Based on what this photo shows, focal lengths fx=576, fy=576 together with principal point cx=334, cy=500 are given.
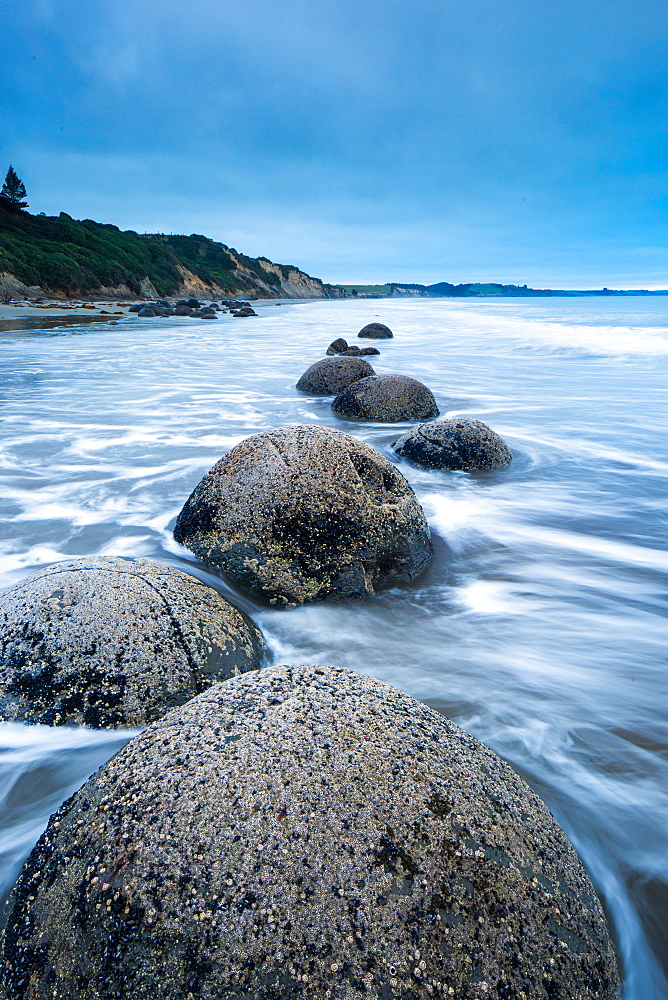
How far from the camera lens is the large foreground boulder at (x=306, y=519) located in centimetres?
311

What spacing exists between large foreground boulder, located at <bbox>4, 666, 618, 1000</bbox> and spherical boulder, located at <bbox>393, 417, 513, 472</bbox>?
14.1 ft

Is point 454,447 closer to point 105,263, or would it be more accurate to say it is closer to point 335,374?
point 335,374

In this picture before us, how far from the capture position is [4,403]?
9.26 meters

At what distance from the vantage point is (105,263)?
38.2 meters

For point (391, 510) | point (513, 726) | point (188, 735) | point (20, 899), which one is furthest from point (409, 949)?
point (391, 510)

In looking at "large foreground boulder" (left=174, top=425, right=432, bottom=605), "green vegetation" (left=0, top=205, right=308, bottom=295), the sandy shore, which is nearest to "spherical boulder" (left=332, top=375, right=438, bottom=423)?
"large foreground boulder" (left=174, top=425, right=432, bottom=605)

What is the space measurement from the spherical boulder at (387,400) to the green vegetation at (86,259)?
89.5 ft

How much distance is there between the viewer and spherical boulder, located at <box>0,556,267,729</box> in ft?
6.93

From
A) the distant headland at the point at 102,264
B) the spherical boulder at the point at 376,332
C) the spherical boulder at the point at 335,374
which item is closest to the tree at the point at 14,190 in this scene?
the distant headland at the point at 102,264

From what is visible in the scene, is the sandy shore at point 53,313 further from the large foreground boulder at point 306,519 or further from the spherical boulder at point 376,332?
the large foreground boulder at point 306,519

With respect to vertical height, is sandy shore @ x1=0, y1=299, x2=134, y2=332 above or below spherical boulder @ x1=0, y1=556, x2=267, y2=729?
below

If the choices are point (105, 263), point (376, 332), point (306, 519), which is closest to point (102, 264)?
point (105, 263)

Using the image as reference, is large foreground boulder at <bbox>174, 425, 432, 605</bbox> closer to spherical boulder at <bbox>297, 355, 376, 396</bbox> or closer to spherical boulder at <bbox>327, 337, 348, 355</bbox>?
spherical boulder at <bbox>297, 355, 376, 396</bbox>

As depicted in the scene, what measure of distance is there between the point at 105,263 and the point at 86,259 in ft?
6.46
